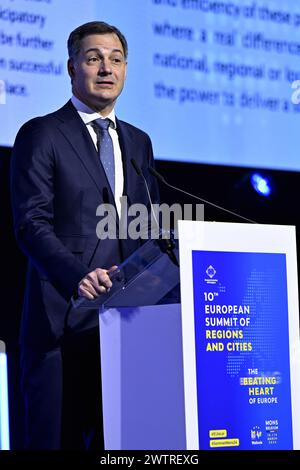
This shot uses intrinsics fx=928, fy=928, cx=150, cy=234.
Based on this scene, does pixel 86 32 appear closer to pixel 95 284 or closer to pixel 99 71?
pixel 99 71

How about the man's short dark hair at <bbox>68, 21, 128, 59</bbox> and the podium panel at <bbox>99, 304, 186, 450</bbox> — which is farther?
the man's short dark hair at <bbox>68, 21, 128, 59</bbox>

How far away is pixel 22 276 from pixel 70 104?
116 centimetres

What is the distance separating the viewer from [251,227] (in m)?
2.67

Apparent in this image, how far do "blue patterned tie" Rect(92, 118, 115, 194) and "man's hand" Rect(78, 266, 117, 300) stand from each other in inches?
24.0

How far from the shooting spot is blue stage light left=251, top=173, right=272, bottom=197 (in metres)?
4.68

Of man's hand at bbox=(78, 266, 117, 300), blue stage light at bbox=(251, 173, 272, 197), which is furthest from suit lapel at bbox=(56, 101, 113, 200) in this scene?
blue stage light at bbox=(251, 173, 272, 197)

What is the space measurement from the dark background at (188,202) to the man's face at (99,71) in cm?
91

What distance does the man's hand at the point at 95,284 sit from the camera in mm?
2691

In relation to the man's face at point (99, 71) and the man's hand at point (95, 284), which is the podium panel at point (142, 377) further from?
the man's face at point (99, 71)

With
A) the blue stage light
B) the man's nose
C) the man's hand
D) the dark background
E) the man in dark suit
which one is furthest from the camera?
the blue stage light

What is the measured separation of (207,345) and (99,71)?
1265mm

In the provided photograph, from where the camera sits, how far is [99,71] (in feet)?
11.1

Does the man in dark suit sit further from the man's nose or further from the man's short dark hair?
the man's short dark hair
